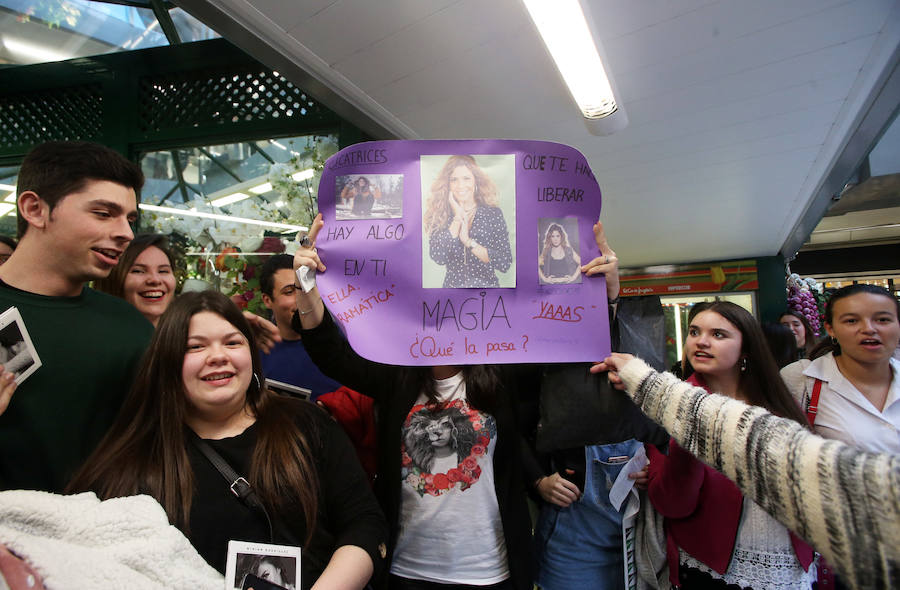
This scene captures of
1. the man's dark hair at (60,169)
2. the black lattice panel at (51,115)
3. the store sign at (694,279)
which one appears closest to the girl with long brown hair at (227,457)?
the man's dark hair at (60,169)

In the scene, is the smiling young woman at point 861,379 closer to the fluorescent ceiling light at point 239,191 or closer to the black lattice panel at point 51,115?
the fluorescent ceiling light at point 239,191

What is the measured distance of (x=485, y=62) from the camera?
7.49 feet

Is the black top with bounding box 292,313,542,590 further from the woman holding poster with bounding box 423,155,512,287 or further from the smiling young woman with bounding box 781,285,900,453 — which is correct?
the smiling young woman with bounding box 781,285,900,453

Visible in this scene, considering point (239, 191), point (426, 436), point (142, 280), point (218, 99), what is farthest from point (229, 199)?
point (426, 436)

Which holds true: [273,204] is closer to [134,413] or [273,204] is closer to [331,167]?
[331,167]

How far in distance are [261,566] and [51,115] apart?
393 centimetres

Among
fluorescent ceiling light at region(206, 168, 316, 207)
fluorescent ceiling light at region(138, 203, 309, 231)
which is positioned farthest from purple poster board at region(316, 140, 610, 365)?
fluorescent ceiling light at region(206, 168, 316, 207)

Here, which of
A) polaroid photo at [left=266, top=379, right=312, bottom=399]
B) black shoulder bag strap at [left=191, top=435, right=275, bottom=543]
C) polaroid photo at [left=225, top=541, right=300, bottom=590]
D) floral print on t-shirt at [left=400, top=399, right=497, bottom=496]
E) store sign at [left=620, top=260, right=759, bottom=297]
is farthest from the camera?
store sign at [left=620, top=260, right=759, bottom=297]

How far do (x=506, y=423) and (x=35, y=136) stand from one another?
403 cm

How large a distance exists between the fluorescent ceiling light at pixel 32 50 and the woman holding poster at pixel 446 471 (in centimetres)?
389

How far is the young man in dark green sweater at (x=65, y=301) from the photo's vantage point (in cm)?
114

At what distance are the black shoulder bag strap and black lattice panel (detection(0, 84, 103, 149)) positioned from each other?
312cm

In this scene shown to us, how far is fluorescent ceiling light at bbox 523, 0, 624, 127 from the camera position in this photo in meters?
1.76

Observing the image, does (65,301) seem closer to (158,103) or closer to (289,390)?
(289,390)
